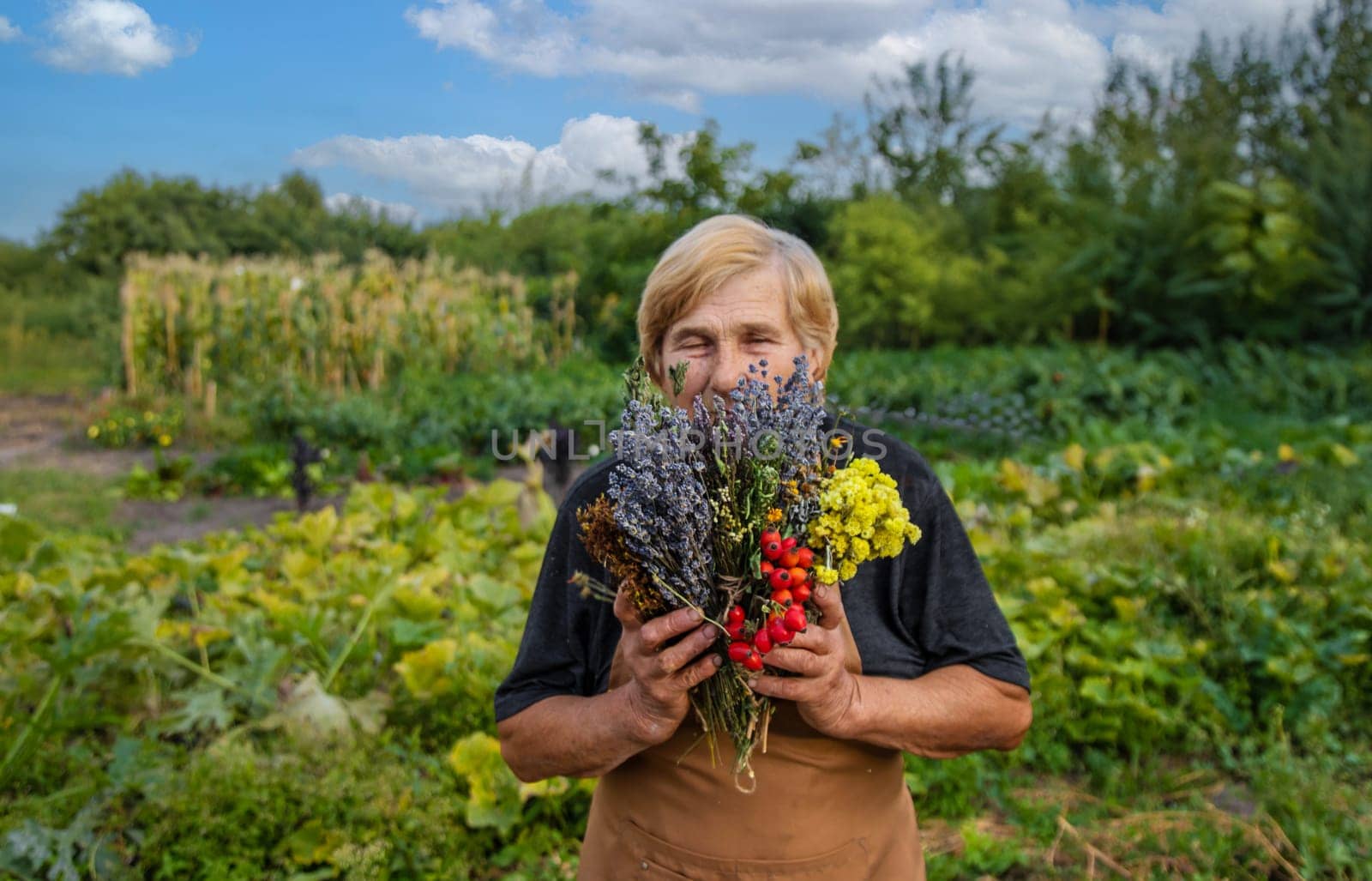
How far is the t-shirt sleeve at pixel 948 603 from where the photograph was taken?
1798mm

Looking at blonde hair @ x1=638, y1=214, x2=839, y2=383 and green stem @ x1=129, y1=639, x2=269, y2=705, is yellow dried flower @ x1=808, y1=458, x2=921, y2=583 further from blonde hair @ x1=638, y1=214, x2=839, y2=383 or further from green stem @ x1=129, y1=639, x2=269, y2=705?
green stem @ x1=129, y1=639, x2=269, y2=705

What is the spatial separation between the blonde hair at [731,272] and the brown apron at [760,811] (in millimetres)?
591

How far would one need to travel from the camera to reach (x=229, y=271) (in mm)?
14086

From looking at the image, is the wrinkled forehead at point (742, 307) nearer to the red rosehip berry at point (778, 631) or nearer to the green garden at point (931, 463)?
the red rosehip berry at point (778, 631)

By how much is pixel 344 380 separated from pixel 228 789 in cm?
1133

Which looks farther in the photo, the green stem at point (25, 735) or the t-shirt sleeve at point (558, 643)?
the green stem at point (25, 735)

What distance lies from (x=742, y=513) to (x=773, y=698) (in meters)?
0.38

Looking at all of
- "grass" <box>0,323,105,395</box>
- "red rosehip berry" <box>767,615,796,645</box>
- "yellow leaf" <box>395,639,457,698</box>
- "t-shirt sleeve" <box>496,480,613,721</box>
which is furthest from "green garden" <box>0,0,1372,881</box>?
"red rosehip berry" <box>767,615,796,645</box>

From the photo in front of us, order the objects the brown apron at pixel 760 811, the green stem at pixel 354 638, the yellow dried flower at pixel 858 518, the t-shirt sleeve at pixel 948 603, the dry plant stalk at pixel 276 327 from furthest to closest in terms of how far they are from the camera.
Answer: the dry plant stalk at pixel 276 327
the green stem at pixel 354 638
the t-shirt sleeve at pixel 948 603
the brown apron at pixel 760 811
the yellow dried flower at pixel 858 518

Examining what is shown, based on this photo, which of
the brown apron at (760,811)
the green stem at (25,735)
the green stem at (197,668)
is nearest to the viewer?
the brown apron at (760,811)

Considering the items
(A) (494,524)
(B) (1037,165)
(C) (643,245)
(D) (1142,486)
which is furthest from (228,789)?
(B) (1037,165)

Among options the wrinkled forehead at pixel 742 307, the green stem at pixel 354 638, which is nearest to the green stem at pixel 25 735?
the green stem at pixel 354 638

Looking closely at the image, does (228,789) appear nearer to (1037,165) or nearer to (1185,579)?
(1185,579)

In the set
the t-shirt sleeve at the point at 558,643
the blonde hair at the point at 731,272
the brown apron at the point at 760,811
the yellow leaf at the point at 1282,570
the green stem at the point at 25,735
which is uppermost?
the blonde hair at the point at 731,272
